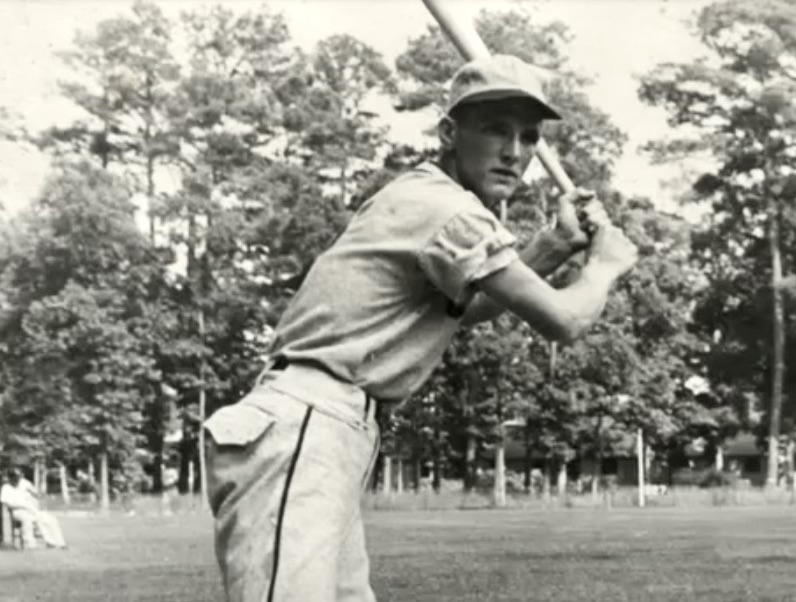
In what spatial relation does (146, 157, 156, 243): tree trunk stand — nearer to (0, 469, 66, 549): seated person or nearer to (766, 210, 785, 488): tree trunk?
(766, 210, 785, 488): tree trunk

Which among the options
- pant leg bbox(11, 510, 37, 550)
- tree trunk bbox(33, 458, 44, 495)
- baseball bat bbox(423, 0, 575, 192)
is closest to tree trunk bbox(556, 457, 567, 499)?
tree trunk bbox(33, 458, 44, 495)

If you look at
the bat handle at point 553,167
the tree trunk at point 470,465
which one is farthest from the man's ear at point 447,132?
the tree trunk at point 470,465

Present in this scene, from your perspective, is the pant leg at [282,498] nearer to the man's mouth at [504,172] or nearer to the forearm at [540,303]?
the forearm at [540,303]

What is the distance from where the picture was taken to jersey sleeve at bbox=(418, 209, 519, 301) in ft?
11.1

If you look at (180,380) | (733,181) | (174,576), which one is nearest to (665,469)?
(733,181)

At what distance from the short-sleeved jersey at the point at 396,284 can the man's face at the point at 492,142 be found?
0.11m

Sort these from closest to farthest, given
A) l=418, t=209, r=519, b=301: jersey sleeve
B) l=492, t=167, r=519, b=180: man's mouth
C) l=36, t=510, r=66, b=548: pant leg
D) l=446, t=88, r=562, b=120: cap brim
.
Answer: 1. l=418, t=209, r=519, b=301: jersey sleeve
2. l=446, t=88, r=562, b=120: cap brim
3. l=492, t=167, r=519, b=180: man's mouth
4. l=36, t=510, r=66, b=548: pant leg

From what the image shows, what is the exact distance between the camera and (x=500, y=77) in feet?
11.6

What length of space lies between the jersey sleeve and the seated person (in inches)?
774

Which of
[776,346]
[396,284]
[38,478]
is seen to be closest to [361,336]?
[396,284]

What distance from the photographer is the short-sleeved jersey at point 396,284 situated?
11.2 feet

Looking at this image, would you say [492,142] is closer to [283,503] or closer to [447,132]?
[447,132]

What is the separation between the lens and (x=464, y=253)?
339 centimetres

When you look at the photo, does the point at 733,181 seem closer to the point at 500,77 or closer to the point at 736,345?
the point at 736,345
